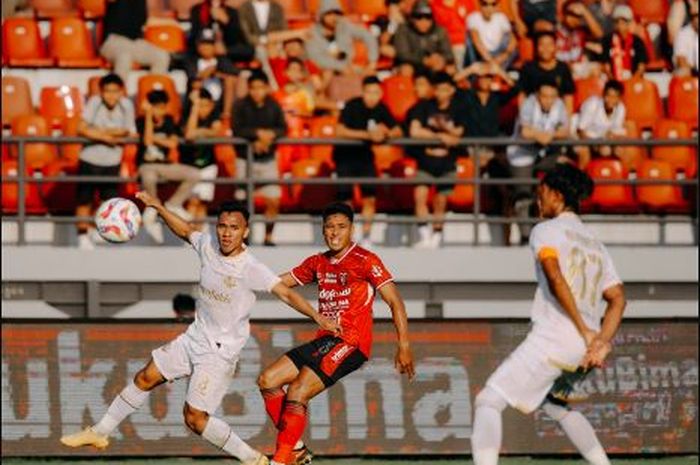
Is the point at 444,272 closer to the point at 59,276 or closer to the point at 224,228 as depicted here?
the point at 59,276

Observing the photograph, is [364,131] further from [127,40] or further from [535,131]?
[127,40]

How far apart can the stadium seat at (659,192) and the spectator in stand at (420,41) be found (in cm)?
225

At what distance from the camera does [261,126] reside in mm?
18172

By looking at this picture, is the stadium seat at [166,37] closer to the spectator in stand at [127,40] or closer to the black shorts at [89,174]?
the spectator in stand at [127,40]

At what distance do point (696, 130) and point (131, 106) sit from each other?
5916 mm

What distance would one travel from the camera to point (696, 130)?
20.2 metres

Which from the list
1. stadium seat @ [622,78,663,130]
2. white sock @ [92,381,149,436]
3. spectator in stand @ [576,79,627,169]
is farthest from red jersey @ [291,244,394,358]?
stadium seat @ [622,78,663,130]

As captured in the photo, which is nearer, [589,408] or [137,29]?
[589,408]

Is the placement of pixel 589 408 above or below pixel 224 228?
below

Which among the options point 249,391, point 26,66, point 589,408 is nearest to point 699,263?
point 589,408

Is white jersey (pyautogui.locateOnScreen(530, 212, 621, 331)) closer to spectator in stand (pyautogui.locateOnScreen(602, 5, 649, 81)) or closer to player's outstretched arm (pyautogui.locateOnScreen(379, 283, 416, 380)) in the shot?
player's outstretched arm (pyautogui.locateOnScreen(379, 283, 416, 380))

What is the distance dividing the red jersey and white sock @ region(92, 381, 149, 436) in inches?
53.7

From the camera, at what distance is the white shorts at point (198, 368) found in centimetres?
1283

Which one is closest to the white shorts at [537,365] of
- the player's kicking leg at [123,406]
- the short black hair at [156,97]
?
the player's kicking leg at [123,406]
